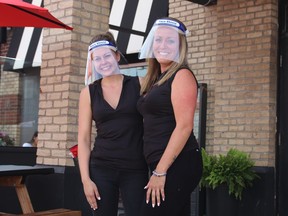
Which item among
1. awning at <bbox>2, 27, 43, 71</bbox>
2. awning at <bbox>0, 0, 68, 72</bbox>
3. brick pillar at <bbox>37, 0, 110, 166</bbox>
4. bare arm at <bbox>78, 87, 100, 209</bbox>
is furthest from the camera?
awning at <bbox>2, 27, 43, 71</bbox>

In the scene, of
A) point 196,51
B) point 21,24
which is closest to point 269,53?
point 196,51

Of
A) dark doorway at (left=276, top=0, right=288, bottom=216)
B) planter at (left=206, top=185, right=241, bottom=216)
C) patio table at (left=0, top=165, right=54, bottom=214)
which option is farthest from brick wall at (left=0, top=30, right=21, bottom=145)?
dark doorway at (left=276, top=0, right=288, bottom=216)

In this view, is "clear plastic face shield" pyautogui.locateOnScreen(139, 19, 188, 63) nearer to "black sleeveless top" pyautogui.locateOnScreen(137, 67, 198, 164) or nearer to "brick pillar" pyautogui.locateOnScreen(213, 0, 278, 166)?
"black sleeveless top" pyautogui.locateOnScreen(137, 67, 198, 164)

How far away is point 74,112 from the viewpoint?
5137mm

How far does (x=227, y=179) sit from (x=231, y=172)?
0.32 feet

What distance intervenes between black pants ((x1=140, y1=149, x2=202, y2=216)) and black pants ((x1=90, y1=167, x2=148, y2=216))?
25 centimetres

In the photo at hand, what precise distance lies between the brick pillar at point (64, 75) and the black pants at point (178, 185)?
8.40ft

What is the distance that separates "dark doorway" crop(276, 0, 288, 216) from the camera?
5.98 meters

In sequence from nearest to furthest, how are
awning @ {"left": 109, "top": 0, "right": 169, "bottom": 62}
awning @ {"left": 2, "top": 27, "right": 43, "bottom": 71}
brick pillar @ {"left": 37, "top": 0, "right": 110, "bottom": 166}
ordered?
brick pillar @ {"left": 37, "top": 0, "right": 110, "bottom": 166}
awning @ {"left": 109, "top": 0, "right": 169, "bottom": 62}
awning @ {"left": 2, "top": 27, "right": 43, "bottom": 71}

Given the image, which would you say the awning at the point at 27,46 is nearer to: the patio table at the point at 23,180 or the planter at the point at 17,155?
the planter at the point at 17,155

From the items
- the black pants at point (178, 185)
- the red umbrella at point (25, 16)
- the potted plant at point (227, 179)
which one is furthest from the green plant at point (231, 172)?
the black pants at point (178, 185)

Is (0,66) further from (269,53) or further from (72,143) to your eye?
(269,53)

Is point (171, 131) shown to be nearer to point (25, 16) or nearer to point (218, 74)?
point (25, 16)

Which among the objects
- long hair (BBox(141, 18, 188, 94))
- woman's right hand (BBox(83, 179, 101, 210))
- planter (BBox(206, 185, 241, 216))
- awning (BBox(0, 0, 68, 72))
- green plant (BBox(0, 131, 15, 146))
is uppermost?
awning (BBox(0, 0, 68, 72))
